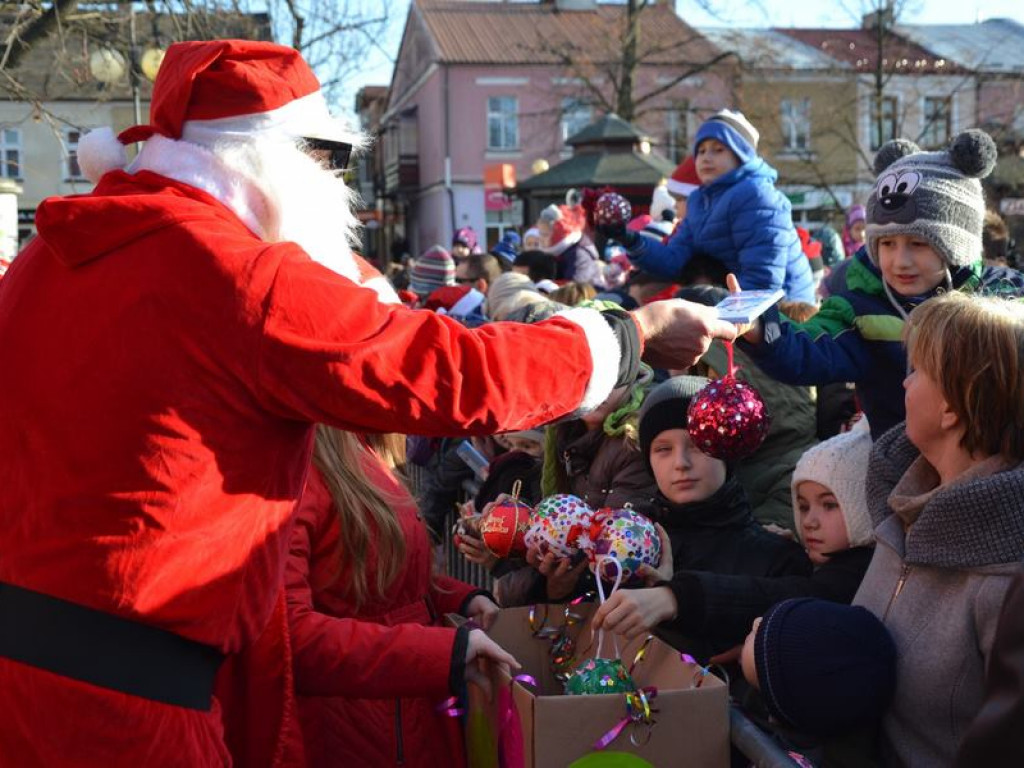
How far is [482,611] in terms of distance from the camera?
3275mm

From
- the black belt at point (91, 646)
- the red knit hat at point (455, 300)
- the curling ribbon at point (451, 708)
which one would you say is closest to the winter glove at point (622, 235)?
the red knit hat at point (455, 300)

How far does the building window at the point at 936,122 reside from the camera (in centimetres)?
2647

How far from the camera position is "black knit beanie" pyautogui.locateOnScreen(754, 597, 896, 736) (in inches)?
96.2

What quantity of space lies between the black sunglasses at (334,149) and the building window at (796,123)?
33538mm

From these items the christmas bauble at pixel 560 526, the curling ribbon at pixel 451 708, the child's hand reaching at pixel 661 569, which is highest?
the christmas bauble at pixel 560 526

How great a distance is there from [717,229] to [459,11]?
138 feet

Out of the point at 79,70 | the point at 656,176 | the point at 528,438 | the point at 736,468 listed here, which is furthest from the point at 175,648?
the point at 656,176

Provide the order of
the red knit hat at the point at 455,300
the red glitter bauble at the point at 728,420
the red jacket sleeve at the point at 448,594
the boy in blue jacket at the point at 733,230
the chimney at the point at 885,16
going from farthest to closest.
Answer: the chimney at the point at 885,16
the red knit hat at the point at 455,300
the boy in blue jacket at the point at 733,230
the red jacket sleeve at the point at 448,594
the red glitter bauble at the point at 728,420

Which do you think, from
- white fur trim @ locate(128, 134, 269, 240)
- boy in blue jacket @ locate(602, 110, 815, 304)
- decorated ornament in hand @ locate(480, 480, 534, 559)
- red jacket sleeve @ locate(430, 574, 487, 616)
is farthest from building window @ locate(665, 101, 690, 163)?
white fur trim @ locate(128, 134, 269, 240)

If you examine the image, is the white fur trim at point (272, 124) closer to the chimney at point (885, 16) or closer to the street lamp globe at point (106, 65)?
the street lamp globe at point (106, 65)

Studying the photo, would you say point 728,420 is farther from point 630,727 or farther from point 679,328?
point 630,727

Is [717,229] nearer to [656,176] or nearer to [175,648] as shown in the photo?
[175,648]

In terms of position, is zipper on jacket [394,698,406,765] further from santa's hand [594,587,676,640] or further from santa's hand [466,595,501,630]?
santa's hand [594,587,676,640]

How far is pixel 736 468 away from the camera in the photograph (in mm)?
4383
